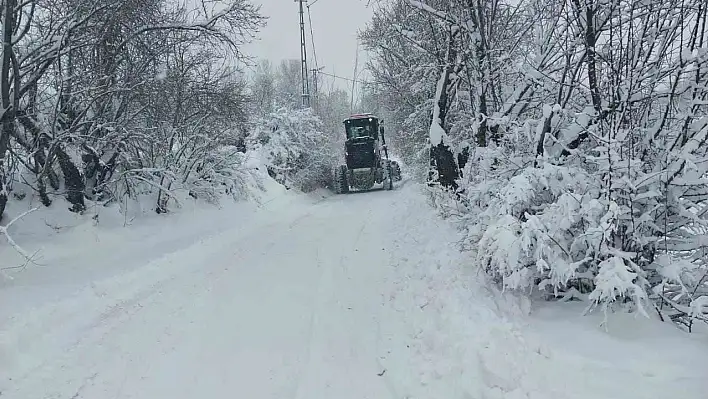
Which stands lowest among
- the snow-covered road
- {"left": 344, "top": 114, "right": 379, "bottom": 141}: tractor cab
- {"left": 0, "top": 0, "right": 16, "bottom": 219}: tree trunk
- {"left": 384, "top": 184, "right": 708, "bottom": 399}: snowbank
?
the snow-covered road

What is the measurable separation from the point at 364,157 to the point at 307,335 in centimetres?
2028

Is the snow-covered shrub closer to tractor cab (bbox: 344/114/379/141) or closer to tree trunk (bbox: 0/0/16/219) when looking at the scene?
tractor cab (bbox: 344/114/379/141)

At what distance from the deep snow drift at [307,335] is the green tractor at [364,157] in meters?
16.4

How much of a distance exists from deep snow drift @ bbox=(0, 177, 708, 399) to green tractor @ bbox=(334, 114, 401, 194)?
53.8 feet

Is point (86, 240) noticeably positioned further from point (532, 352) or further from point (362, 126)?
point (362, 126)

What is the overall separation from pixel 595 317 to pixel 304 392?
2.64 meters

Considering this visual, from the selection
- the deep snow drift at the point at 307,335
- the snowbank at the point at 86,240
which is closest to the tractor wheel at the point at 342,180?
the snowbank at the point at 86,240

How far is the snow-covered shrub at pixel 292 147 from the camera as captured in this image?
80.0 ft

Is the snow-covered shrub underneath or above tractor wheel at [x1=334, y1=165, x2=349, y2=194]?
above

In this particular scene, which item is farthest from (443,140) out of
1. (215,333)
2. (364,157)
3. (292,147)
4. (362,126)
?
(362,126)

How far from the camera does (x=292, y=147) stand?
24797 millimetres

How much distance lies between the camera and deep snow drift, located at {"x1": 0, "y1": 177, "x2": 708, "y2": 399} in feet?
12.3

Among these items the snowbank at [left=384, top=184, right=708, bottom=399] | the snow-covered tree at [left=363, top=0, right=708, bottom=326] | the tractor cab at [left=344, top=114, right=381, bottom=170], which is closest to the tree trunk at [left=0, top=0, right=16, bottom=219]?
the snowbank at [left=384, top=184, right=708, bottom=399]

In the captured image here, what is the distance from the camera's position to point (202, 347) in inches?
199
